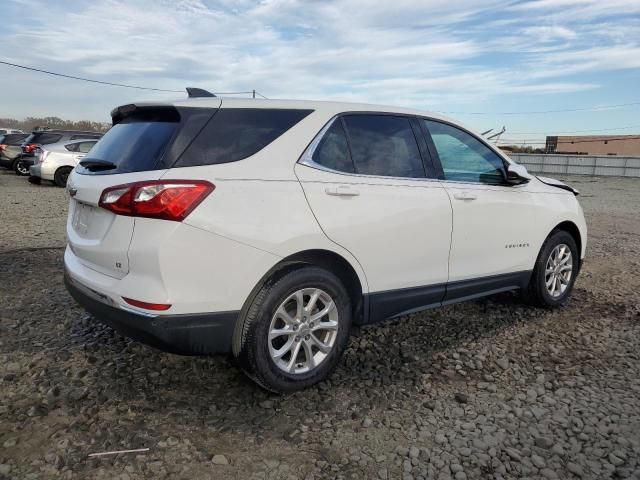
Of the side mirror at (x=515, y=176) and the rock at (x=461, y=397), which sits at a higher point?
the side mirror at (x=515, y=176)

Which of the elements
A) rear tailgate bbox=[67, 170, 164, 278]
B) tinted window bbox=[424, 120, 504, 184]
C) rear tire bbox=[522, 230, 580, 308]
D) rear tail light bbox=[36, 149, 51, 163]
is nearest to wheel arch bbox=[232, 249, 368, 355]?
rear tailgate bbox=[67, 170, 164, 278]

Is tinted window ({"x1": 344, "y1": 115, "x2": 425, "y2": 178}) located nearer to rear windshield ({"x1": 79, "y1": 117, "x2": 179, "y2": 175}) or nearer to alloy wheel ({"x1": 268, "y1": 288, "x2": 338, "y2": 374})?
alloy wheel ({"x1": 268, "y1": 288, "x2": 338, "y2": 374})

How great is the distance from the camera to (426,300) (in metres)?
3.73

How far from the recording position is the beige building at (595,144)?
57.5 meters

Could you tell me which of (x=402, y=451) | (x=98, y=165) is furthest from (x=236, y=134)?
(x=402, y=451)

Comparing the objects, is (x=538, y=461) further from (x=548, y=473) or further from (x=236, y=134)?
(x=236, y=134)

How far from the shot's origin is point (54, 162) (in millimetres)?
15406

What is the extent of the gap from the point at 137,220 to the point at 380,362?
194 cm

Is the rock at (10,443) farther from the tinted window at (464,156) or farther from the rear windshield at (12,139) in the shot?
the rear windshield at (12,139)

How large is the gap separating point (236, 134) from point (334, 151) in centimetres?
65

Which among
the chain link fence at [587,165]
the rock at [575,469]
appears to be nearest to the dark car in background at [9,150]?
the rock at [575,469]

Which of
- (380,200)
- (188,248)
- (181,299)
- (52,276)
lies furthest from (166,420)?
(52,276)

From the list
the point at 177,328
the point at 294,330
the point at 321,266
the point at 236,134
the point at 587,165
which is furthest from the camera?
the point at 587,165

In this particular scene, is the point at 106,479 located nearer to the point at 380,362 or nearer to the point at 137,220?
the point at 137,220
